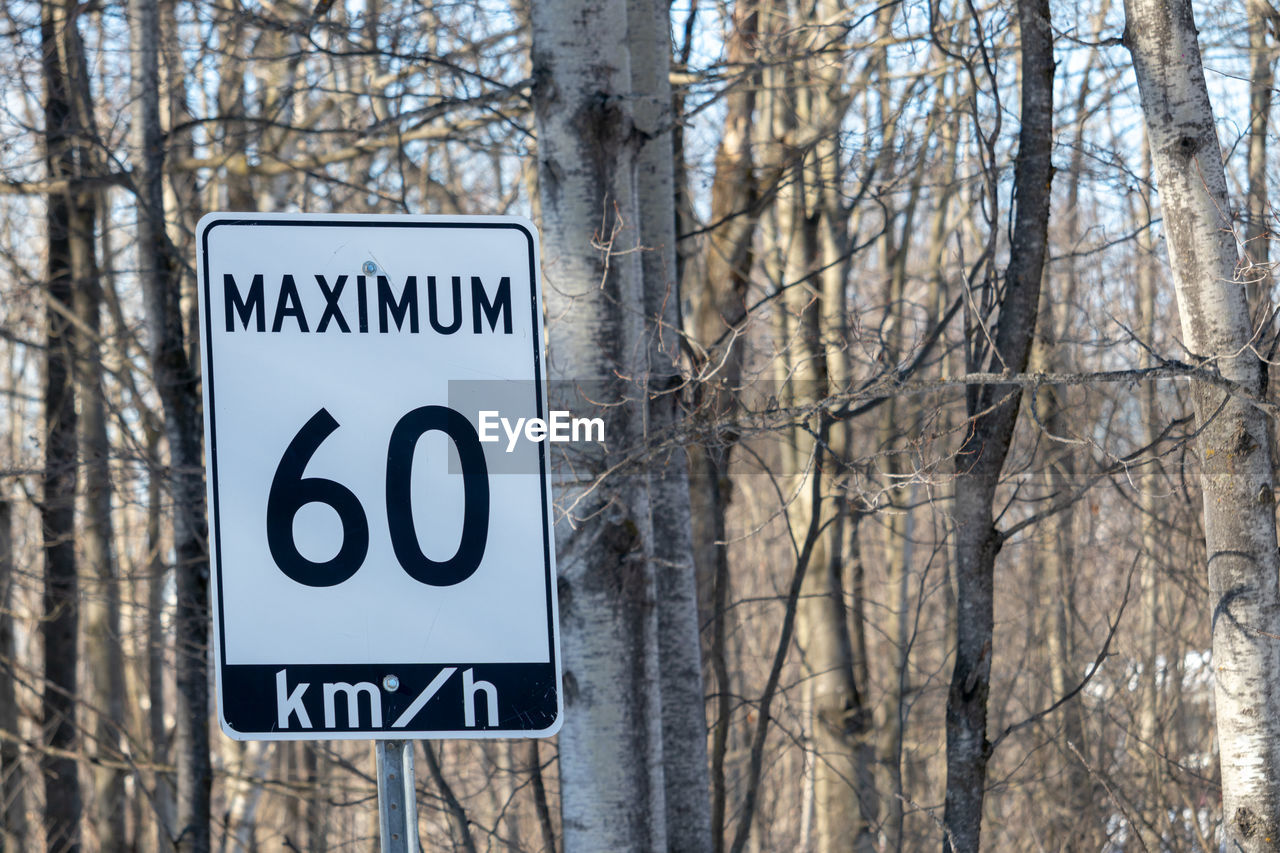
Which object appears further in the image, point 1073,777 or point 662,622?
point 1073,777

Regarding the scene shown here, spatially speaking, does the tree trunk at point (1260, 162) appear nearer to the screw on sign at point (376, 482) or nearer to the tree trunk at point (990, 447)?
the tree trunk at point (990, 447)

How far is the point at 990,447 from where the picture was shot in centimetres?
456

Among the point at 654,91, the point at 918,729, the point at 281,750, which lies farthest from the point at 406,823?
the point at 281,750

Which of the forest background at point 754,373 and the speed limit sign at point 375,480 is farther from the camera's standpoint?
the forest background at point 754,373

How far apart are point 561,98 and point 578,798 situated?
2106mm

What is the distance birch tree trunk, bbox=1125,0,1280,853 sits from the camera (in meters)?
3.71

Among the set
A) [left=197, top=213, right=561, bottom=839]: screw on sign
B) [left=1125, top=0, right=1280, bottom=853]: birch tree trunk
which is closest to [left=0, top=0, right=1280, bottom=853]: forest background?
[left=1125, top=0, right=1280, bottom=853]: birch tree trunk

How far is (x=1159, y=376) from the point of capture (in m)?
3.35

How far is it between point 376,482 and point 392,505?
4 centimetres

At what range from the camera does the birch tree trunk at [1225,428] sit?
3.71 meters

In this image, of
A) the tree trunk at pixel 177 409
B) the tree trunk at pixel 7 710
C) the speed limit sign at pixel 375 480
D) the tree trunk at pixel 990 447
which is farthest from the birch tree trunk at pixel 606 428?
the tree trunk at pixel 7 710

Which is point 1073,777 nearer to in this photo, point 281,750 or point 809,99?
point 809,99

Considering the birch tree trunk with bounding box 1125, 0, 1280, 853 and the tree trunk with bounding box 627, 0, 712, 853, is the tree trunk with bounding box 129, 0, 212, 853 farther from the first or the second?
the birch tree trunk with bounding box 1125, 0, 1280, 853

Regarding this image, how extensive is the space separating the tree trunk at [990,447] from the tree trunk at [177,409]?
3.79m
